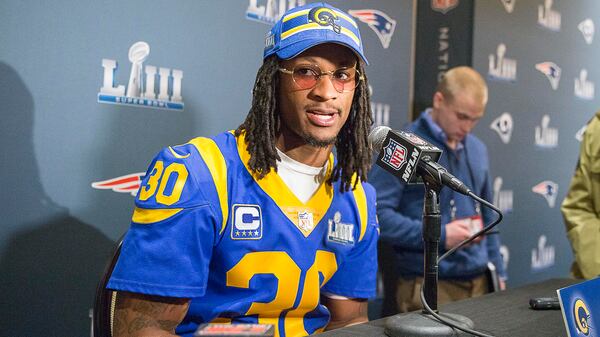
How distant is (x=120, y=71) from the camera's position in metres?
1.81

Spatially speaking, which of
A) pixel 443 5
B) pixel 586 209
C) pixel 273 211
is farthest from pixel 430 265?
pixel 443 5

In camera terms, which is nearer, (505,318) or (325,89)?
(505,318)

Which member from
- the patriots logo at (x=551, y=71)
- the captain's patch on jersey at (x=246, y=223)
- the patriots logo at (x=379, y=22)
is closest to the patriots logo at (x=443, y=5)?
the patriots logo at (x=379, y=22)

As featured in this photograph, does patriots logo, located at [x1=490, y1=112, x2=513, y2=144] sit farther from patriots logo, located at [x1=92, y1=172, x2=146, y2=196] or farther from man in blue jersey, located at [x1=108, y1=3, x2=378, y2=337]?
patriots logo, located at [x1=92, y1=172, x2=146, y2=196]

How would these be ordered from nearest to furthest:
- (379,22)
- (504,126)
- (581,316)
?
1. (581,316)
2. (379,22)
3. (504,126)

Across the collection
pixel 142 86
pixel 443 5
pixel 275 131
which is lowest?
pixel 275 131

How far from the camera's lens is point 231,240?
1278 mm

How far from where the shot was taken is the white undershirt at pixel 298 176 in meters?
1.41

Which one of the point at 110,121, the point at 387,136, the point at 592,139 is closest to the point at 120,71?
the point at 110,121

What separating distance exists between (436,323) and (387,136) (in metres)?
0.35

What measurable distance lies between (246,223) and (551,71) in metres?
3.23

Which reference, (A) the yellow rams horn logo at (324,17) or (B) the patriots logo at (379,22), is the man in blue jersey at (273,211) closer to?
(A) the yellow rams horn logo at (324,17)

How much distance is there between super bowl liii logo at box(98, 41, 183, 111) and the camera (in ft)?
5.89

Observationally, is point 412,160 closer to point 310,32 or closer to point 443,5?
point 310,32
